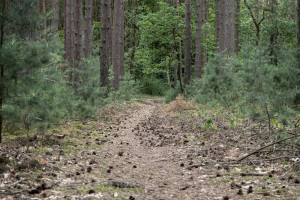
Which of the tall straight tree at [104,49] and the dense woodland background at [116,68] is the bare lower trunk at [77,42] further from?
the tall straight tree at [104,49]

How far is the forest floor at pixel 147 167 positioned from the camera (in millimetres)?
4348

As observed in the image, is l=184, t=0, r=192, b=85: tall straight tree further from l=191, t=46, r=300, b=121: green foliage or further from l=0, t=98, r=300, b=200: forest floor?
l=0, t=98, r=300, b=200: forest floor

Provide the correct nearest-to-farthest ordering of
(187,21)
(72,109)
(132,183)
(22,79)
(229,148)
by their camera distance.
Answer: (132,183) < (22,79) < (229,148) < (72,109) < (187,21)

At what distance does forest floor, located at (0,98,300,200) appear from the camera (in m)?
4.35

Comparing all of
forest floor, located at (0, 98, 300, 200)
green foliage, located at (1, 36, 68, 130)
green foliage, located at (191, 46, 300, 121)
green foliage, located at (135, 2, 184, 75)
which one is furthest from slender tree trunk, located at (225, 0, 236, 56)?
green foliage, located at (1, 36, 68, 130)

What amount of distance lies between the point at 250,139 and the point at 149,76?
3157 centimetres

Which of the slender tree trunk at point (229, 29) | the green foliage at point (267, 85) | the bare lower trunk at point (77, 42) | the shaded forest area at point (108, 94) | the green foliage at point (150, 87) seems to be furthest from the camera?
the green foliage at point (150, 87)

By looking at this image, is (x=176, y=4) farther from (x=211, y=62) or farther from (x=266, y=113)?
(x=266, y=113)

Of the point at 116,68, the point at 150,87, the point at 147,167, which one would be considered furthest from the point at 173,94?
the point at 147,167

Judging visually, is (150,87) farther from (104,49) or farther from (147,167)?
(147,167)

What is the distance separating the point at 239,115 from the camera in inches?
426

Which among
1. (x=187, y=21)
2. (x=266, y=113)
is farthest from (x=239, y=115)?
(x=187, y=21)

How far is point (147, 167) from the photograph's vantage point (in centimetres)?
635

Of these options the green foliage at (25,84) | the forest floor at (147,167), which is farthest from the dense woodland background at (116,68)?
the forest floor at (147,167)
